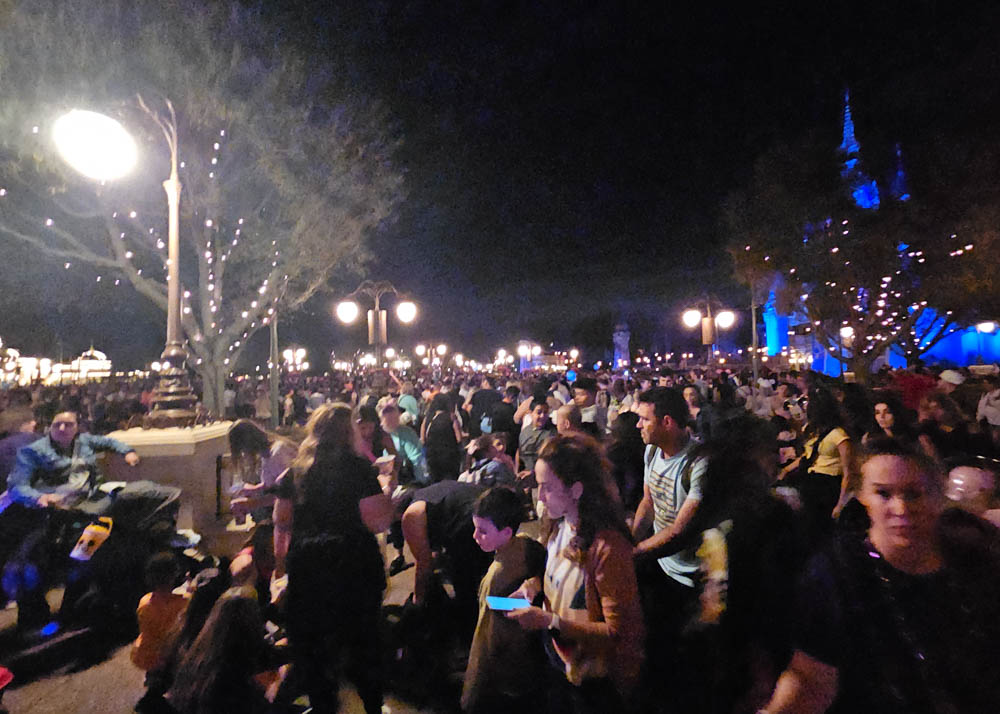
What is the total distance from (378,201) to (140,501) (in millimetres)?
12460

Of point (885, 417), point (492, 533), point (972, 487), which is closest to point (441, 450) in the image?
point (492, 533)

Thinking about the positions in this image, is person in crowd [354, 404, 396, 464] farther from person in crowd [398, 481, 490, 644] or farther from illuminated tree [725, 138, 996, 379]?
illuminated tree [725, 138, 996, 379]

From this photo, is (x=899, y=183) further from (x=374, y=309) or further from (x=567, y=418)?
(x=567, y=418)

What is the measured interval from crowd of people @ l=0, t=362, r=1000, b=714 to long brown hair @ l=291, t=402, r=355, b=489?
0.01 meters

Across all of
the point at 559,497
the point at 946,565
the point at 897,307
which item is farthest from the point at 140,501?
the point at 897,307

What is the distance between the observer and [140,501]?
5.25 meters

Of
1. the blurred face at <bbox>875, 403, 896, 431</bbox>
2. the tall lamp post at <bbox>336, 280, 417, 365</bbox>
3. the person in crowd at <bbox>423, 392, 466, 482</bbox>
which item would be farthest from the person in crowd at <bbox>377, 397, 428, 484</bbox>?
the tall lamp post at <bbox>336, 280, 417, 365</bbox>

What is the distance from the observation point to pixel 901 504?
2.19m

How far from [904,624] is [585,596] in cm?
107

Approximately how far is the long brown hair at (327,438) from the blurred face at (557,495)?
145 centimetres

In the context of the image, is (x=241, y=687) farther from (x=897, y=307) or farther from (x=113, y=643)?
(x=897, y=307)

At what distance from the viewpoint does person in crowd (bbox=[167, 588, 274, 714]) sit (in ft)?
9.11

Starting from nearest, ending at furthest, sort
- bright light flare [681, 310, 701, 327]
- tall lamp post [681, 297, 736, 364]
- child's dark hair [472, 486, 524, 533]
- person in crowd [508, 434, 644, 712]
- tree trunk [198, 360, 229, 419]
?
person in crowd [508, 434, 644, 712] → child's dark hair [472, 486, 524, 533] → tree trunk [198, 360, 229, 419] → tall lamp post [681, 297, 736, 364] → bright light flare [681, 310, 701, 327]

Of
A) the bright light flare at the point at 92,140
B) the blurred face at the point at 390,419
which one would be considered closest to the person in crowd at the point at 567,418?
the blurred face at the point at 390,419
